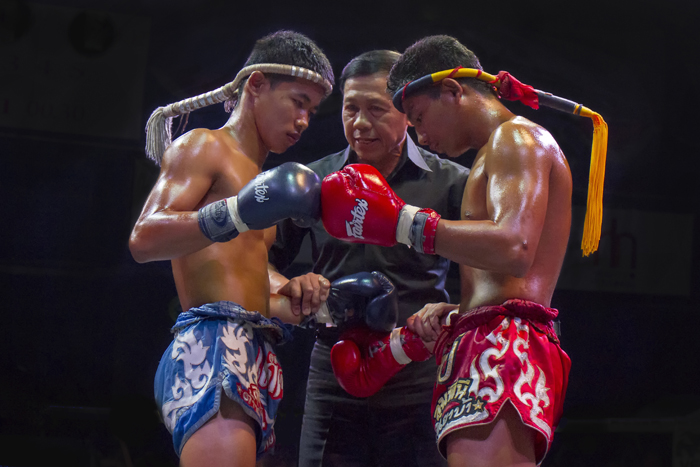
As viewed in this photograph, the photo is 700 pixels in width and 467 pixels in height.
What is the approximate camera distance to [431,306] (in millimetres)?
1501

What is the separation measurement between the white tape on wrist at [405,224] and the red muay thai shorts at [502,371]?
0.22 meters

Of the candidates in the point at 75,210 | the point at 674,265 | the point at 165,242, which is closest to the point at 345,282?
the point at 165,242

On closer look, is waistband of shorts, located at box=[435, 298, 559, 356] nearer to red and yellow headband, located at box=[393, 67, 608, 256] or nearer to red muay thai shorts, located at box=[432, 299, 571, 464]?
red muay thai shorts, located at box=[432, 299, 571, 464]

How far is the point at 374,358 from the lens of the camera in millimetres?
1600

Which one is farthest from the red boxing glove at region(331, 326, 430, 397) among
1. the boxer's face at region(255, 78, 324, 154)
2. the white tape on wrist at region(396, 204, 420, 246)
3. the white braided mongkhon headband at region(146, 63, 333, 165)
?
the white braided mongkhon headband at region(146, 63, 333, 165)

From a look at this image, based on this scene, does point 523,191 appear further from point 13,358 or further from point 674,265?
point 13,358

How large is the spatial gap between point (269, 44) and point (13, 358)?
2075mm

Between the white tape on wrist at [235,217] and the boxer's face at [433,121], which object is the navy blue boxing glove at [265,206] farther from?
the boxer's face at [433,121]

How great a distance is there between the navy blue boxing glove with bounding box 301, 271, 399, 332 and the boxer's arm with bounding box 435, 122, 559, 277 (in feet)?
1.52

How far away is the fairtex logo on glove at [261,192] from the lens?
1197 mm

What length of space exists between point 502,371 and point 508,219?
1.00ft

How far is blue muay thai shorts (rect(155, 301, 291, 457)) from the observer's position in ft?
3.90

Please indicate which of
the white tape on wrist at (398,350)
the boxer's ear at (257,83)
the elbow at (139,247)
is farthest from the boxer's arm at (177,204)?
the white tape on wrist at (398,350)

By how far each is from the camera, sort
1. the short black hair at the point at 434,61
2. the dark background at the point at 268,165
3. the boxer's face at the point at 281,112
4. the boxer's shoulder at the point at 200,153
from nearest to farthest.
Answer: the boxer's shoulder at the point at 200,153, the short black hair at the point at 434,61, the boxer's face at the point at 281,112, the dark background at the point at 268,165
